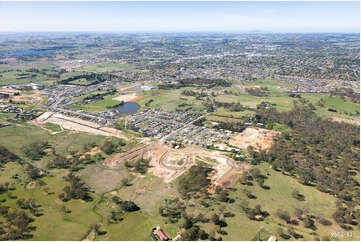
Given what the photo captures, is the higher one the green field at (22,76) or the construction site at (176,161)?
the green field at (22,76)

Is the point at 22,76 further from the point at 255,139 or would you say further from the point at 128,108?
the point at 255,139

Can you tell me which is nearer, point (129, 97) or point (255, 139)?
point (255, 139)

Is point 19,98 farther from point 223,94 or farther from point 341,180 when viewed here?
point 341,180

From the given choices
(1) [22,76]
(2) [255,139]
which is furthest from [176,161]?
(1) [22,76]

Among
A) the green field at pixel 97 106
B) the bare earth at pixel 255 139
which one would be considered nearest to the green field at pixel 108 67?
the green field at pixel 97 106

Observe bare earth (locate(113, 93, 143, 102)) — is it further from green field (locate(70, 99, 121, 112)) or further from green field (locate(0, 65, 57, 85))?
green field (locate(0, 65, 57, 85))

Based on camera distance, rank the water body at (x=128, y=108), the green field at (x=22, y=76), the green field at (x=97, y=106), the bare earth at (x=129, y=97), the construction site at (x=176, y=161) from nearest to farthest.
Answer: the construction site at (x=176, y=161), the water body at (x=128, y=108), the green field at (x=97, y=106), the bare earth at (x=129, y=97), the green field at (x=22, y=76)

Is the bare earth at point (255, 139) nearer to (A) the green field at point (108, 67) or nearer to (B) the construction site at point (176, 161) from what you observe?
(B) the construction site at point (176, 161)
